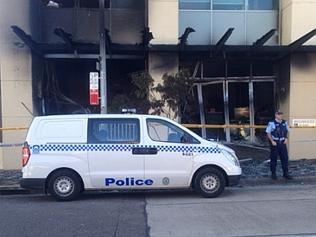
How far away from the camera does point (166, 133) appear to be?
11250mm

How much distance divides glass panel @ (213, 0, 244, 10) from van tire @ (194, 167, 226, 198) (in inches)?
375

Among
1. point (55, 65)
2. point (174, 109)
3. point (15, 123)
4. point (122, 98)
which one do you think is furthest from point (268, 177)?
point (55, 65)

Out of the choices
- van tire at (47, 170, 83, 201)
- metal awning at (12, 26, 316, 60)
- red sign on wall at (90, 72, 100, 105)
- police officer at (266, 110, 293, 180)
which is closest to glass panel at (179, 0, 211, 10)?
metal awning at (12, 26, 316, 60)

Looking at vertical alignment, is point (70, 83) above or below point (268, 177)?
above

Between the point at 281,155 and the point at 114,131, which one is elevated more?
the point at 114,131

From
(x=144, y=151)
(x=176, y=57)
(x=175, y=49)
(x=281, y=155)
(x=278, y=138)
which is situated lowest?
(x=281, y=155)

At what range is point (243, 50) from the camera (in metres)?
17.7

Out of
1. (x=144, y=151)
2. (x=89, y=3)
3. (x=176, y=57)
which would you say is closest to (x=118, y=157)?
(x=144, y=151)

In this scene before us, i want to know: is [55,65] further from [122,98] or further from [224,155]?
[224,155]

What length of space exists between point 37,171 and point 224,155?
390cm

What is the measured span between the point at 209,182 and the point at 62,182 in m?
3.07

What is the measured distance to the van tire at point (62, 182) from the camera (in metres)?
11.0

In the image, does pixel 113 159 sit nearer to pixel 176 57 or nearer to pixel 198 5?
pixel 176 57

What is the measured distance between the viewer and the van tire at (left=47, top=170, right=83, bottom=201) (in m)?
11.0
